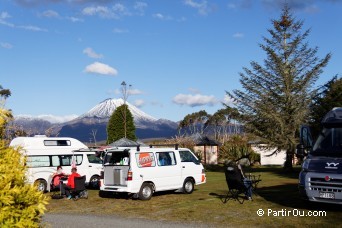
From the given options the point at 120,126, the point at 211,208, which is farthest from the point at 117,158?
the point at 120,126

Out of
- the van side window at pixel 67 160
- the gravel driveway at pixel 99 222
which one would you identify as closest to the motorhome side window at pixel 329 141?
the gravel driveway at pixel 99 222

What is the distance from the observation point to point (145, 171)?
16766 mm

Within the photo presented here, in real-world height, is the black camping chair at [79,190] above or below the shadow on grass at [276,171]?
above

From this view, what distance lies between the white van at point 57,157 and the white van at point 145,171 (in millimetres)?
5015

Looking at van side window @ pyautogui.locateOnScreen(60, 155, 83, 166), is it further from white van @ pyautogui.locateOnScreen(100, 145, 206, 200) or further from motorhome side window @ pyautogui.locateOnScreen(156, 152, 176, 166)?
motorhome side window @ pyautogui.locateOnScreen(156, 152, 176, 166)

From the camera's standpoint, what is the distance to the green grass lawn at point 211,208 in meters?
11.3

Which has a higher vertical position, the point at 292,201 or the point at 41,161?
the point at 41,161

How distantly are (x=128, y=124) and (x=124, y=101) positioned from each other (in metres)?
2.37

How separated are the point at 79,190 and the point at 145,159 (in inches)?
115

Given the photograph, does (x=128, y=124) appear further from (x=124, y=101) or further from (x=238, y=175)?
(x=238, y=175)

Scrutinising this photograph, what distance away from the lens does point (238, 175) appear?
48.6ft

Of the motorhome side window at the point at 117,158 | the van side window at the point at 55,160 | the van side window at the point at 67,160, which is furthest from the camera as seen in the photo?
the van side window at the point at 67,160

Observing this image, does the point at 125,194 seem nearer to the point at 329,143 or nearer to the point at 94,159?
the point at 94,159

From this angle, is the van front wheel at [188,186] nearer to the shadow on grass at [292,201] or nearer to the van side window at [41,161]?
the shadow on grass at [292,201]
